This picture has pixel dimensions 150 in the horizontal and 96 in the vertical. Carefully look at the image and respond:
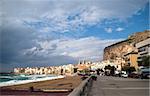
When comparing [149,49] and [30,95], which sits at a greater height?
[149,49]

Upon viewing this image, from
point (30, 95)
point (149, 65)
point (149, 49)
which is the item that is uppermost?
point (149, 49)

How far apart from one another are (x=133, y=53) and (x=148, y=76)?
85.2m

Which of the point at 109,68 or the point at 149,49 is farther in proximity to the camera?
the point at 109,68

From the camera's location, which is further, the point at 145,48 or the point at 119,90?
the point at 145,48

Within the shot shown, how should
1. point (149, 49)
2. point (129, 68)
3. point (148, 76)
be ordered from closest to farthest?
1. point (148, 76)
2. point (149, 49)
3. point (129, 68)

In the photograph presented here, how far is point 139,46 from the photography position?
143 meters

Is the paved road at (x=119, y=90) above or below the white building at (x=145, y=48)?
below

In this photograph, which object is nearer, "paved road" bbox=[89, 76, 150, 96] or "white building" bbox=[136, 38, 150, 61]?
"paved road" bbox=[89, 76, 150, 96]

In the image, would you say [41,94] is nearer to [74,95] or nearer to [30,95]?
[30,95]

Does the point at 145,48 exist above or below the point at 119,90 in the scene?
above

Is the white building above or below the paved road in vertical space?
above

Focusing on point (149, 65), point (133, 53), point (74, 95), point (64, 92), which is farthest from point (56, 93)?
point (133, 53)

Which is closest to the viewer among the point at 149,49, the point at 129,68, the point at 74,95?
the point at 74,95

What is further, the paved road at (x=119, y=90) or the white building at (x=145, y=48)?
the white building at (x=145, y=48)
